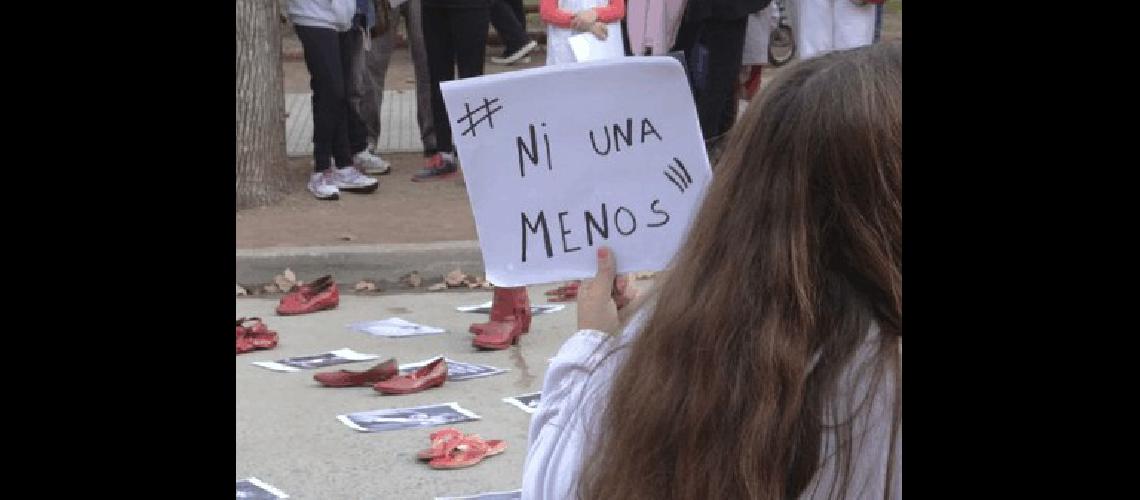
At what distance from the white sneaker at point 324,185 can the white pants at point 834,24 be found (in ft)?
8.64

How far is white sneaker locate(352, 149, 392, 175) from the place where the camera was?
33.0 ft

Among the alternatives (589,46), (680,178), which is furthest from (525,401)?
(680,178)

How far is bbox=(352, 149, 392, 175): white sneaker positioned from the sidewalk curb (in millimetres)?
2258

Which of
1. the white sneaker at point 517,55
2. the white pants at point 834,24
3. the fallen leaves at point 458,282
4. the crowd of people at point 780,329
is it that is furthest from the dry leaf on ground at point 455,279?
the white sneaker at point 517,55

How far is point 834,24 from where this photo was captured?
31.0 ft

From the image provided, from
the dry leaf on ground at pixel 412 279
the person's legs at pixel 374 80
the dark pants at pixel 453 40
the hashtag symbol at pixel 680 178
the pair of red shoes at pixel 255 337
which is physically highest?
the hashtag symbol at pixel 680 178

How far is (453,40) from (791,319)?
790 cm

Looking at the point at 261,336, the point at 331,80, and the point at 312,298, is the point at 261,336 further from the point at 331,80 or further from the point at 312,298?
the point at 331,80

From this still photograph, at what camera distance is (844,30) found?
9.44 metres

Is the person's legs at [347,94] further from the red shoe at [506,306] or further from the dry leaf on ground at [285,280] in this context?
the red shoe at [506,306]

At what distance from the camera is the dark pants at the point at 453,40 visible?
9.27m
